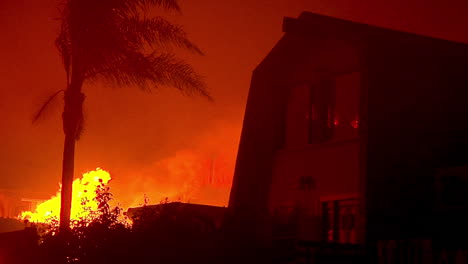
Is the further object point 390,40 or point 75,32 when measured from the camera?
point 75,32

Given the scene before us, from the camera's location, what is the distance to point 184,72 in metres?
19.7

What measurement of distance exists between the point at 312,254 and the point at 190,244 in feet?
7.82

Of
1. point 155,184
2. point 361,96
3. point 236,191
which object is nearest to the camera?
point 361,96

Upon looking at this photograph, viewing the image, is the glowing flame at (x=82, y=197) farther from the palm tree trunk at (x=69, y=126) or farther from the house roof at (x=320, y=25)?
the house roof at (x=320, y=25)

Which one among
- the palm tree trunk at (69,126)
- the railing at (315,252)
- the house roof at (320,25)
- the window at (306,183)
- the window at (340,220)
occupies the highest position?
the house roof at (320,25)

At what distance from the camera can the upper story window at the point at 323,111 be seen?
17.9 meters

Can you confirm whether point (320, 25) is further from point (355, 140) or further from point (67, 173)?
point (67, 173)

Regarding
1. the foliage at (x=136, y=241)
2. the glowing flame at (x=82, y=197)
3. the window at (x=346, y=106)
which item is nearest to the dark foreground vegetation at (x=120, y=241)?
the foliage at (x=136, y=241)

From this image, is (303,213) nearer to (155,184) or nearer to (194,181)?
(194,181)

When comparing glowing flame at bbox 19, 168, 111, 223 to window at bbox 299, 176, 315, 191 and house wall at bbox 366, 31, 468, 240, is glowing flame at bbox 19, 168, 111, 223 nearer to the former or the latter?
window at bbox 299, 176, 315, 191

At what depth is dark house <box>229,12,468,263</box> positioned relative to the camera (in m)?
15.9

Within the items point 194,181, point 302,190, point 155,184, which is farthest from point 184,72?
point 155,184

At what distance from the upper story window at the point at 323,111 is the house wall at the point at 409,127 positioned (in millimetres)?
1398

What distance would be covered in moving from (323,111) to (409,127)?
291cm
